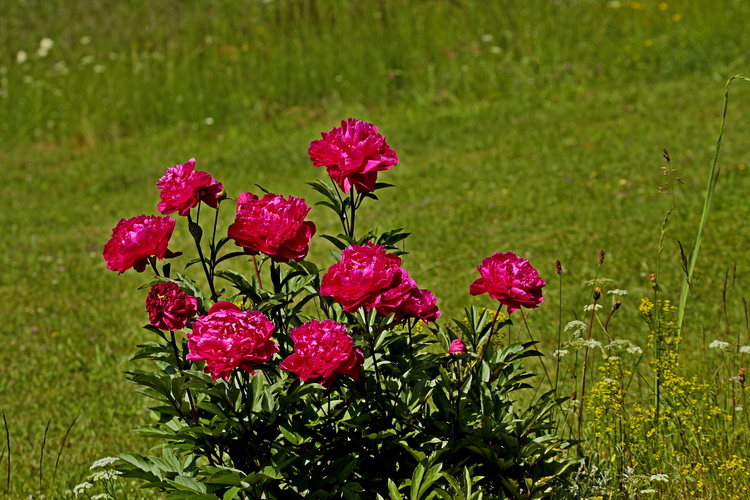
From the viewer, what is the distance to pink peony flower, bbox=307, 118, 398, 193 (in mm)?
2244

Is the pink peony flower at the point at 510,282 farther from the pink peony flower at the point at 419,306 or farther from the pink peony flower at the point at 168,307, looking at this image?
the pink peony flower at the point at 168,307

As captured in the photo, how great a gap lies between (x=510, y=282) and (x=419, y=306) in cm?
25

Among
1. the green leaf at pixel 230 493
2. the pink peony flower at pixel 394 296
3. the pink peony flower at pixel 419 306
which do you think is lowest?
the green leaf at pixel 230 493

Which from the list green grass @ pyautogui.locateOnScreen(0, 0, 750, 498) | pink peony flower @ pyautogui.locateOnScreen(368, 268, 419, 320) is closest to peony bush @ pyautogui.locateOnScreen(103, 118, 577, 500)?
pink peony flower @ pyautogui.locateOnScreen(368, 268, 419, 320)

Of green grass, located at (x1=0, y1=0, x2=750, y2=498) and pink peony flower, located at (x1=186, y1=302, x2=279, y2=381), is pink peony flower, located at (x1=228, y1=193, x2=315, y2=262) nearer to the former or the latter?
pink peony flower, located at (x1=186, y1=302, x2=279, y2=381)

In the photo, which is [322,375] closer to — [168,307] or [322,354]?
[322,354]

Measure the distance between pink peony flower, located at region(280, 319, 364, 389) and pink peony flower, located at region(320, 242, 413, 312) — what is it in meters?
0.08

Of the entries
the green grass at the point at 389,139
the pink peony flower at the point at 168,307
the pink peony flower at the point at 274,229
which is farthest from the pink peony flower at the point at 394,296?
the green grass at the point at 389,139

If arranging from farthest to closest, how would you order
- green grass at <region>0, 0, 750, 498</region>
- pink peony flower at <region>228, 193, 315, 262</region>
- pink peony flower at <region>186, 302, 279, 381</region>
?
green grass at <region>0, 0, 750, 498</region> < pink peony flower at <region>228, 193, 315, 262</region> < pink peony flower at <region>186, 302, 279, 381</region>

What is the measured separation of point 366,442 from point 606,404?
1032mm

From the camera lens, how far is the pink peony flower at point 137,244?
7.09 feet

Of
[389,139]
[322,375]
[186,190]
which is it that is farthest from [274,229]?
[389,139]

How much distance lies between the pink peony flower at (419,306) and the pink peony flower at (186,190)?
0.57 metres

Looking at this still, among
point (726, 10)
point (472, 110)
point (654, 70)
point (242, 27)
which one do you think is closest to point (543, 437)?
point (472, 110)
